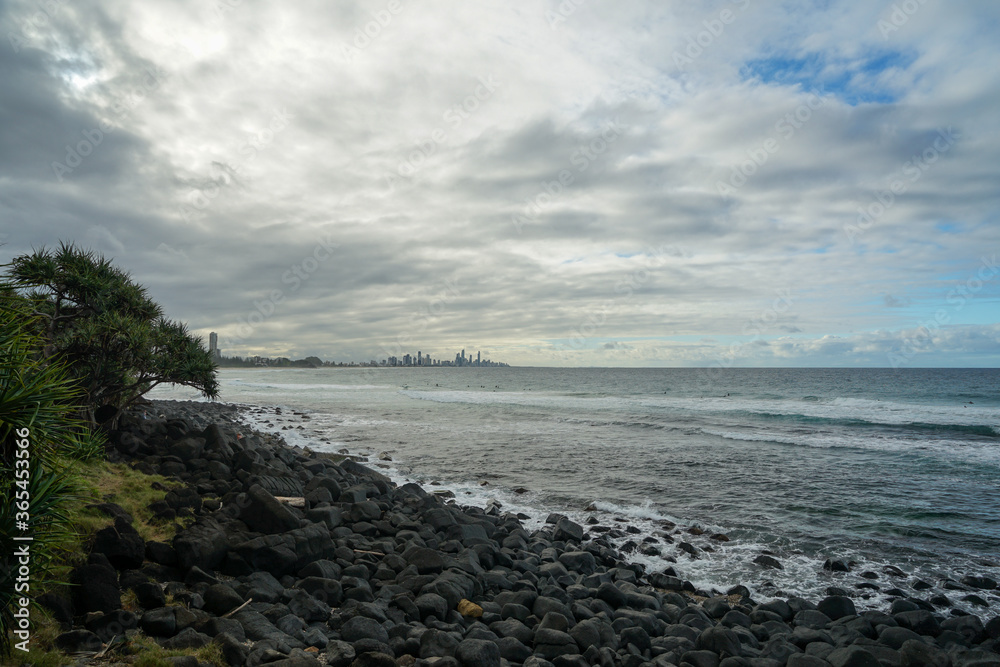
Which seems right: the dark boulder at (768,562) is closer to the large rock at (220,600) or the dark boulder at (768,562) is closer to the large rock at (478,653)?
the large rock at (478,653)

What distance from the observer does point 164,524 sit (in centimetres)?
868

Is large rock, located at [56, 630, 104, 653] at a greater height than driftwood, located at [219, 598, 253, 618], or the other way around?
large rock, located at [56, 630, 104, 653]

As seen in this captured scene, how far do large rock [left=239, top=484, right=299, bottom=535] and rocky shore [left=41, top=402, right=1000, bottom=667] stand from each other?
0.02 metres

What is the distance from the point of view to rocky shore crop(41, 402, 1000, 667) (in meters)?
6.18

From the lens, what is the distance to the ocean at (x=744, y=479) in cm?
1182

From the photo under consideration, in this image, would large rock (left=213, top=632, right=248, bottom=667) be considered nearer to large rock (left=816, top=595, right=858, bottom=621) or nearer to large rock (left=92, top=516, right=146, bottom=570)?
large rock (left=92, top=516, right=146, bottom=570)

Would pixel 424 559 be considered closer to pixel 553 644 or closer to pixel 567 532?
pixel 553 644

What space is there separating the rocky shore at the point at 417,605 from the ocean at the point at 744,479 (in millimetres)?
1678

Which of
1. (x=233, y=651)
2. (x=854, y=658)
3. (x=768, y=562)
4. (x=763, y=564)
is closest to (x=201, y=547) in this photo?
(x=233, y=651)

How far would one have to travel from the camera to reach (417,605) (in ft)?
25.1

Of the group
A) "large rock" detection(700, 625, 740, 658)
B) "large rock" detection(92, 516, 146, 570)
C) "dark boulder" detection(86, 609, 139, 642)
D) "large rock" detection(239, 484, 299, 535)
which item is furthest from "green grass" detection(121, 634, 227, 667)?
"large rock" detection(700, 625, 740, 658)

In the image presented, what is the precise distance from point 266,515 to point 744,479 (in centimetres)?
1665

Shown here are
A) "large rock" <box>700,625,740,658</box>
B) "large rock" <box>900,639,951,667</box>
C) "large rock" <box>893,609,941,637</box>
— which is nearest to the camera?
"large rock" <box>900,639,951,667</box>

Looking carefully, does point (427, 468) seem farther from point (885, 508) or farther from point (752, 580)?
point (885, 508)
